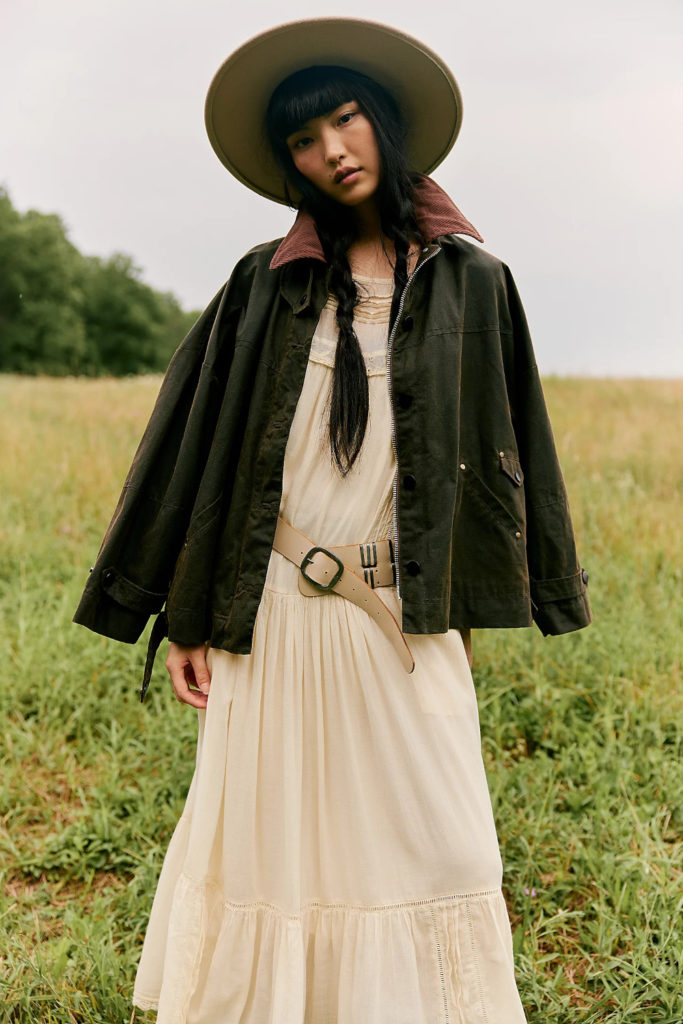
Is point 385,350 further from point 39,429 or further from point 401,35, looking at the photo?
point 39,429

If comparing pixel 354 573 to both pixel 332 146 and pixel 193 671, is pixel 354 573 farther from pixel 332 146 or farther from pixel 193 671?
pixel 332 146

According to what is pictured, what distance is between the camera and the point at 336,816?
187 centimetres

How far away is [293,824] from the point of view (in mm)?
1848

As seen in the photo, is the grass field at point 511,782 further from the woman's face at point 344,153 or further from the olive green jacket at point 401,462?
the woman's face at point 344,153

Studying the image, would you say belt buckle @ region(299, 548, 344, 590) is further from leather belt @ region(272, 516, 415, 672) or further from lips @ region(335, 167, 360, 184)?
lips @ region(335, 167, 360, 184)

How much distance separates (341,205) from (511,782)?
84.0 inches

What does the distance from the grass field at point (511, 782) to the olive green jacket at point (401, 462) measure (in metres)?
1.07

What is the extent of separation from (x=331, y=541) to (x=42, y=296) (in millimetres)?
39838

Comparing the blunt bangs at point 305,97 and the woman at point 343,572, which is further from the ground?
the blunt bangs at point 305,97

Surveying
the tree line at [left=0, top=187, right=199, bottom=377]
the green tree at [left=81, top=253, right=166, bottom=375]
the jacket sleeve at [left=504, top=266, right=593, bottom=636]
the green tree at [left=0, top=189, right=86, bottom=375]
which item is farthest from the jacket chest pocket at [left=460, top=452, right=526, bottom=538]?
the green tree at [left=81, top=253, right=166, bottom=375]

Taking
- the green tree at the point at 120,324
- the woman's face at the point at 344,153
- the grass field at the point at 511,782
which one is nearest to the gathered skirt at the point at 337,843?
the grass field at the point at 511,782

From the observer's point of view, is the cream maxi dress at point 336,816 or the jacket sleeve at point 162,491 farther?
the jacket sleeve at point 162,491

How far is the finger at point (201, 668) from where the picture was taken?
2026 mm

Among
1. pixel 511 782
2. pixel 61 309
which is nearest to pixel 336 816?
pixel 511 782
